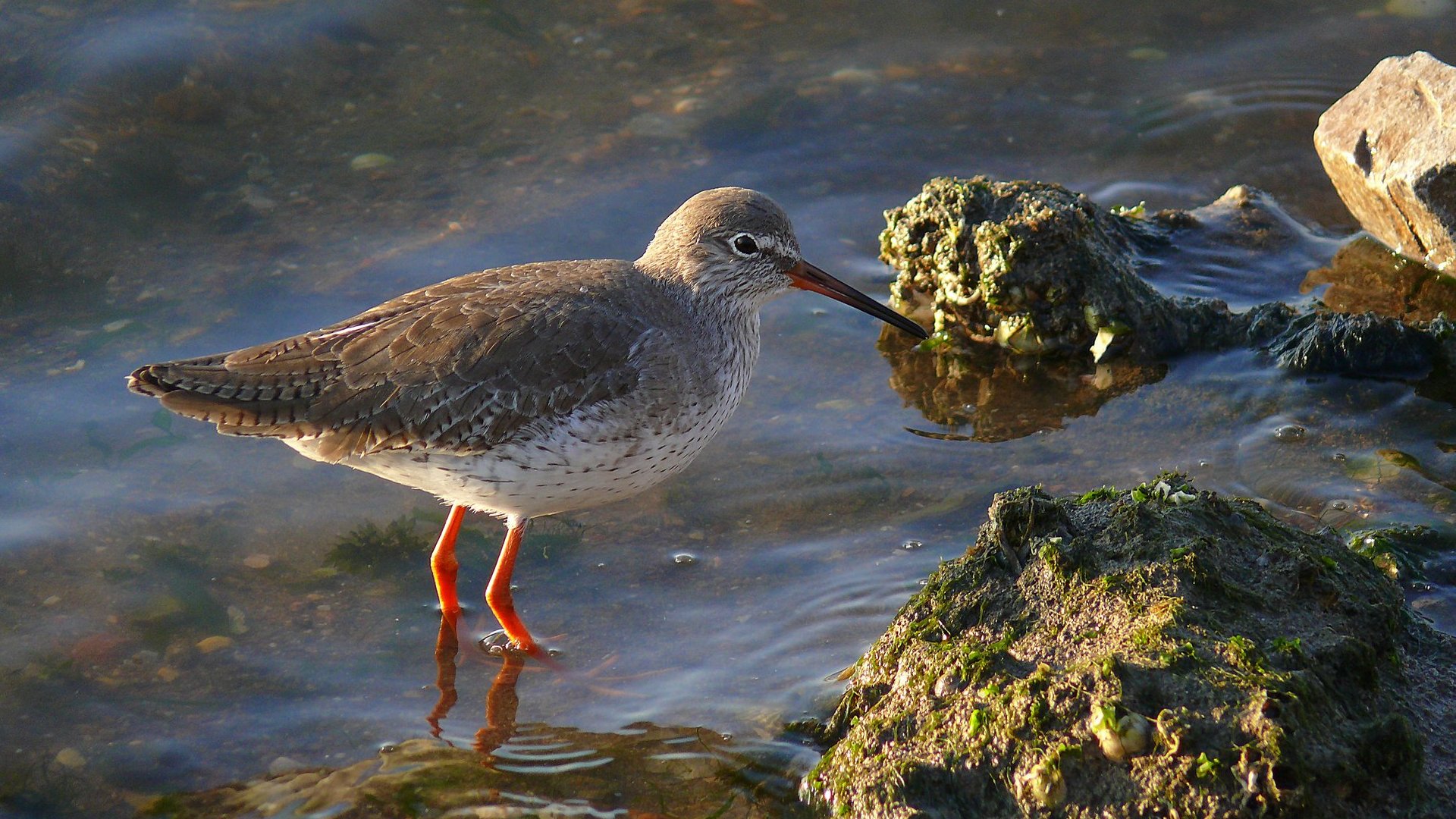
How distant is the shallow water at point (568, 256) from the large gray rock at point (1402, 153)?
0.53 meters

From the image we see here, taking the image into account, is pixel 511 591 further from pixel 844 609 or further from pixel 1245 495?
pixel 1245 495

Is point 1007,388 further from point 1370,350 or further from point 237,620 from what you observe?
point 237,620

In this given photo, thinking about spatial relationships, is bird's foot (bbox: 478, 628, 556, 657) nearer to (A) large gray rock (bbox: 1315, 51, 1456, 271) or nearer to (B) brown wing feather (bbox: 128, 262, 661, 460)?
(B) brown wing feather (bbox: 128, 262, 661, 460)

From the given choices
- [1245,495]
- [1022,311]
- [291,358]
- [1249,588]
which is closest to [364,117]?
[291,358]

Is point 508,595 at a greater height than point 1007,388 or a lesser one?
lesser

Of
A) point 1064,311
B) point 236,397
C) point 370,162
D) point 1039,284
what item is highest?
point 370,162

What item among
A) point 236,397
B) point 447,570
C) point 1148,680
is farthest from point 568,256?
point 1148,680

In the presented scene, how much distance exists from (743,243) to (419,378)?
71.6 inches

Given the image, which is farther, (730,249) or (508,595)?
(730,249)

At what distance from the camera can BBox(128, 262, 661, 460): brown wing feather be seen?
5.86 meters

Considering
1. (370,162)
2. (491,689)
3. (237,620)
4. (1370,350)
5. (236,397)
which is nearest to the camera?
(236,397)

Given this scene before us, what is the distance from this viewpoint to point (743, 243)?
21.8 ft

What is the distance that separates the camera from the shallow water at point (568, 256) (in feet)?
19.2

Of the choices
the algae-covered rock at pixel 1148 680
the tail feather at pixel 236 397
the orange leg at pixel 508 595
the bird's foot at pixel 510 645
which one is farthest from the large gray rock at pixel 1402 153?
the tail feather at pixel 236 397
